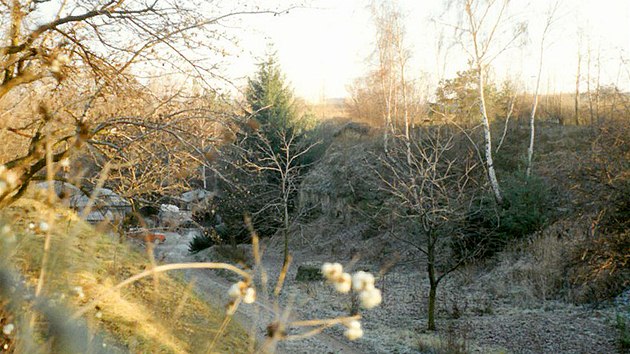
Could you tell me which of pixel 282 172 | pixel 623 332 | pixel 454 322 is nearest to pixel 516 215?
pixel 454 322

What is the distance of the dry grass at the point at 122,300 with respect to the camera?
366cm

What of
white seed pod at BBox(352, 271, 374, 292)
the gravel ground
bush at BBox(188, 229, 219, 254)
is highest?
white seed pod at BBox(352, 271, 374, 292)

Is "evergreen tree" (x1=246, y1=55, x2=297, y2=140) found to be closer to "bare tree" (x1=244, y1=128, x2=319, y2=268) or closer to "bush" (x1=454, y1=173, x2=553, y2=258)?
"bare tree" (x1=244, y1=128, x2=319, y2=268)

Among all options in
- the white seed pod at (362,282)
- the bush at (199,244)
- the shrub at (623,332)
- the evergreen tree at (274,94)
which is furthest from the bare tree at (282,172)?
the white seed pod at (362,282)

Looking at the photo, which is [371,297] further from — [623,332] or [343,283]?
[623,332]

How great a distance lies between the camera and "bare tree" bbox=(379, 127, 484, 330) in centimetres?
847

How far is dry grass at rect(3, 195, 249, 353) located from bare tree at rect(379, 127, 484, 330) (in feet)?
12.3

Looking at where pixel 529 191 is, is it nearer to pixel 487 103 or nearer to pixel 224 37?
pixel 487 103

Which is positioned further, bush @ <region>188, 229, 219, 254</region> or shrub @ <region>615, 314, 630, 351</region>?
bush @ <region>188, 229, 219, 254</region>

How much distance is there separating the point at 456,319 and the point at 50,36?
8281 millimetres

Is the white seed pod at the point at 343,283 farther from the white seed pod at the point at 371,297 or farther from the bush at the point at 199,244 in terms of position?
the bush at the point at 199,244

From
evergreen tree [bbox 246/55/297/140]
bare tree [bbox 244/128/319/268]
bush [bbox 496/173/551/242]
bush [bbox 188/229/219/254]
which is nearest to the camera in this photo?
bush [bbox 496/173/551/242]

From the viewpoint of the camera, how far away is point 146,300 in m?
6.14

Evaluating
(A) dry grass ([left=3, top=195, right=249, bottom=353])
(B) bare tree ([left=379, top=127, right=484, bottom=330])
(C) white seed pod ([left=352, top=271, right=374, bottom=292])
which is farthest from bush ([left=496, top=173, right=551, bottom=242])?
(C) white seed pod ([left=352, top=271, right=374, bottom=292])
